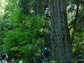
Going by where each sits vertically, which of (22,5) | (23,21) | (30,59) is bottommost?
(30,59)

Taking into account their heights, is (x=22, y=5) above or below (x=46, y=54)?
above

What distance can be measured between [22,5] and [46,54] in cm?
237

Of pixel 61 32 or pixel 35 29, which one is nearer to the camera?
pixel 61 32

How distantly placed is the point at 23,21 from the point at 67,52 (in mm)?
3882

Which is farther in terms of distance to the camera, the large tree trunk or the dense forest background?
the dense forest background

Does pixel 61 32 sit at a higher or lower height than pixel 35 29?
higher

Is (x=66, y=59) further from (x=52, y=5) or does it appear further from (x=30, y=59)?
(x=30, y=59)

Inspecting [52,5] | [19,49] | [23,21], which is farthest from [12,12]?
[52,5]

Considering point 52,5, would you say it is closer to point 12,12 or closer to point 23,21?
point 23,21

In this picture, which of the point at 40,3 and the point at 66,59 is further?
the point at 40,3

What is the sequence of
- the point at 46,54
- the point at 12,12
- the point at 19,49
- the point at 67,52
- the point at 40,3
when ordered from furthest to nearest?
1. the point at 12,12
2. the point at 19,49
3. the point at 40,3
4. the point at 46,54
5. the point at 67,52

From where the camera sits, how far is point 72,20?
10.4 meters

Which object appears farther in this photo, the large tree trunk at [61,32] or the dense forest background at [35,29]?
the dense forest background at [35,29]

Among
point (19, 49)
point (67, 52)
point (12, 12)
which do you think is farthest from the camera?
point (12, 12)
